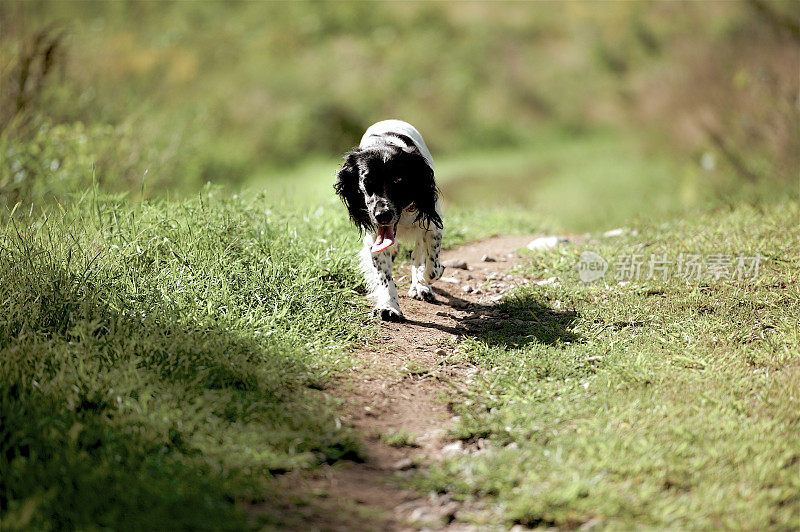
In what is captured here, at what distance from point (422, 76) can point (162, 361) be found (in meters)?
13.9

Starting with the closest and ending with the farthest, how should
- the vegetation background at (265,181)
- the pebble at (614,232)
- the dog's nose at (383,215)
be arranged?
the vegetation background at (265,181) → the dog's nose at (383,215) → the pebble at (614,232)

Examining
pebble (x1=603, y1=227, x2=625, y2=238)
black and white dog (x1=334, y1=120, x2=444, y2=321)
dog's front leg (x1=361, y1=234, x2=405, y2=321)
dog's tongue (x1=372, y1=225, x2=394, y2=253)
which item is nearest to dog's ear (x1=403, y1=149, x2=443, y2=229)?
black and white dog (x1=334, y1=120, x2=444, y2=321)

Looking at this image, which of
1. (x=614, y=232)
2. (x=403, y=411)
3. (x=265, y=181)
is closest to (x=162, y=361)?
(x=403, y=411)

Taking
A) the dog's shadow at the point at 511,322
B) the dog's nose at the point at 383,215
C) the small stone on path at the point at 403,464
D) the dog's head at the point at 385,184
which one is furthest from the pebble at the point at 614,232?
the small stone on path at the point at 403,464

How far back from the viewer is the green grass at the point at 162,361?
106 inches

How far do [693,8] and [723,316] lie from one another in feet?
51.5

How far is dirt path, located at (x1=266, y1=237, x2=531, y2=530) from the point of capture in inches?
108

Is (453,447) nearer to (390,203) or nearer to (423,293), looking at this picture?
(390,203)

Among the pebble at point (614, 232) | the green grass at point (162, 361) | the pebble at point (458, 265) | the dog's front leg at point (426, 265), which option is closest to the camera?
the green grass at point (162, 361)

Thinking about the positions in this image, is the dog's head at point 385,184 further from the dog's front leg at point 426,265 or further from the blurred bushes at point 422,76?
the blurred bushes at point 422,76

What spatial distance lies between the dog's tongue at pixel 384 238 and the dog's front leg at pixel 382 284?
0.26 metres

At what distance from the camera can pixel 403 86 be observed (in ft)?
52.6

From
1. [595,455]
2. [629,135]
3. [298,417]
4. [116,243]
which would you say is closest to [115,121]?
[116,243]

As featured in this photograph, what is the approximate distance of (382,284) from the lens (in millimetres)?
4766
